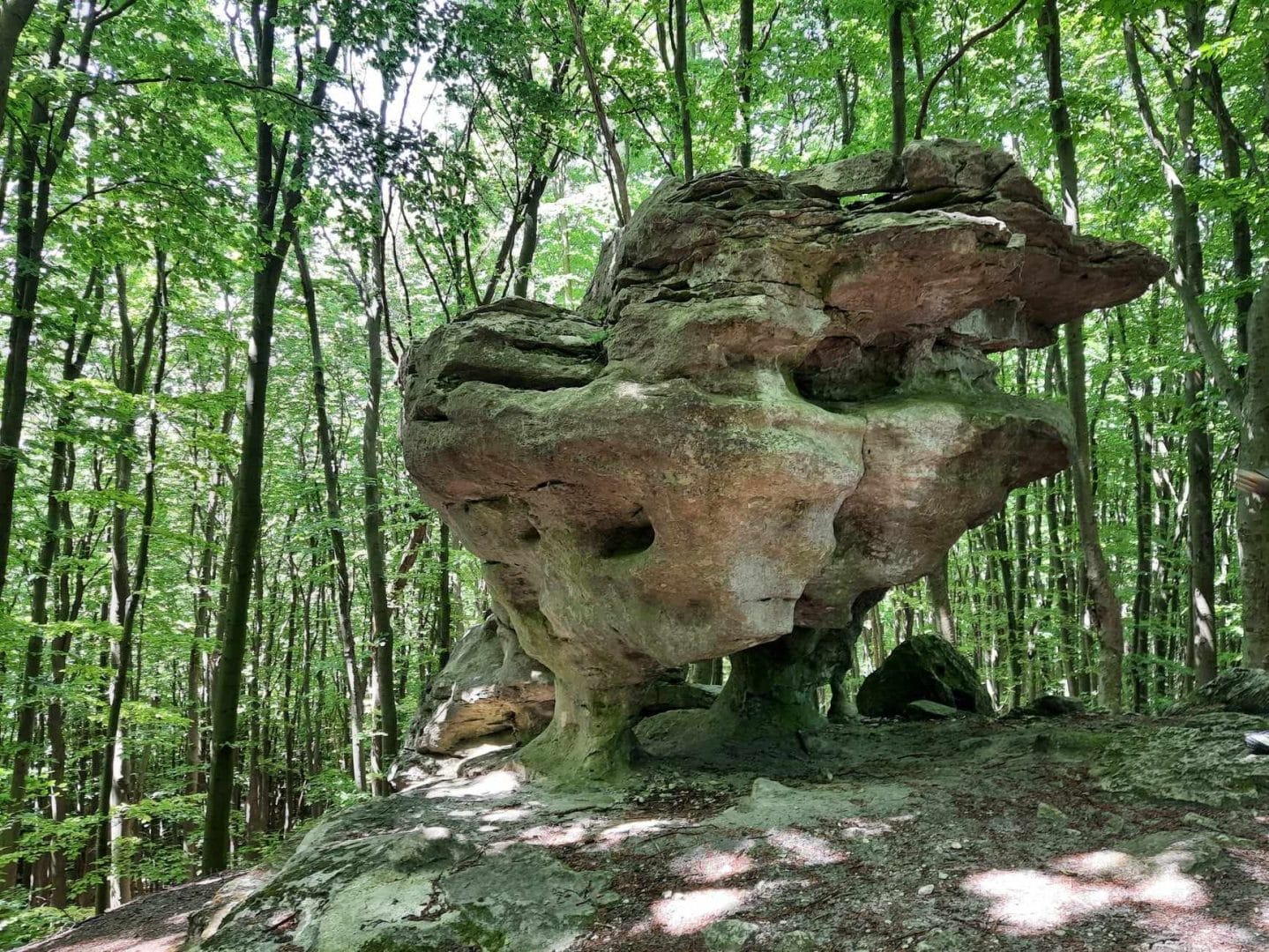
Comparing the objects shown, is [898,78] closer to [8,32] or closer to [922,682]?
[922,682]

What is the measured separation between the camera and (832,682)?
10.3 meters

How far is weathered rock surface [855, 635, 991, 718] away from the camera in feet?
35.4

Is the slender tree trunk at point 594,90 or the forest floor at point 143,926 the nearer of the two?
the forest floor at point 143,926

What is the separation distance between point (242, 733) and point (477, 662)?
1992 cm

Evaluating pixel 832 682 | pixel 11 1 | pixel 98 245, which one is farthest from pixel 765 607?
pixel 98 245

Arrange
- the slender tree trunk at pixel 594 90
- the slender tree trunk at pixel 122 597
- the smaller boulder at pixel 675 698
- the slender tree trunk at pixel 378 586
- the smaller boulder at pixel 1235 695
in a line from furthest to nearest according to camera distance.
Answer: the slender tree trunk at pixel 378 586
the slender tree trunk at pixel 122 597
the smaller boulder at pixel 675 698
the slender tree trunk at pixel 594 90
the smaller boulder at pixel 1235 695

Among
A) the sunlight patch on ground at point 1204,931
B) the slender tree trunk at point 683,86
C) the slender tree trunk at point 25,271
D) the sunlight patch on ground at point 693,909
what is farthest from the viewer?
the slender tree trunk at point 683,86

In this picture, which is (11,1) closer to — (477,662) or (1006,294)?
(477,662)

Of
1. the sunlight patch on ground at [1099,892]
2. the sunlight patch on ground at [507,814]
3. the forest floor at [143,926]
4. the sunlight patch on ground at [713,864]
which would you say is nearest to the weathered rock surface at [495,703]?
the sunlight patch on ground at [507,814]

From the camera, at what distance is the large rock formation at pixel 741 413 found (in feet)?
20.5

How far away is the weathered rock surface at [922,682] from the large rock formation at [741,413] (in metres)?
3.47

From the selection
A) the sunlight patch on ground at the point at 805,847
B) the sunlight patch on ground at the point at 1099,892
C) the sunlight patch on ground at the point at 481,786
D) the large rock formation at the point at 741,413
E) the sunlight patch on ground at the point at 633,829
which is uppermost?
the large rock formation at the point at 741,413

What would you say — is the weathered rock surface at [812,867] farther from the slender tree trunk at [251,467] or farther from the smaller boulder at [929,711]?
the smaller boulder at [929,711]

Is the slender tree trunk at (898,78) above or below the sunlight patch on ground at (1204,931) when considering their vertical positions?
above
